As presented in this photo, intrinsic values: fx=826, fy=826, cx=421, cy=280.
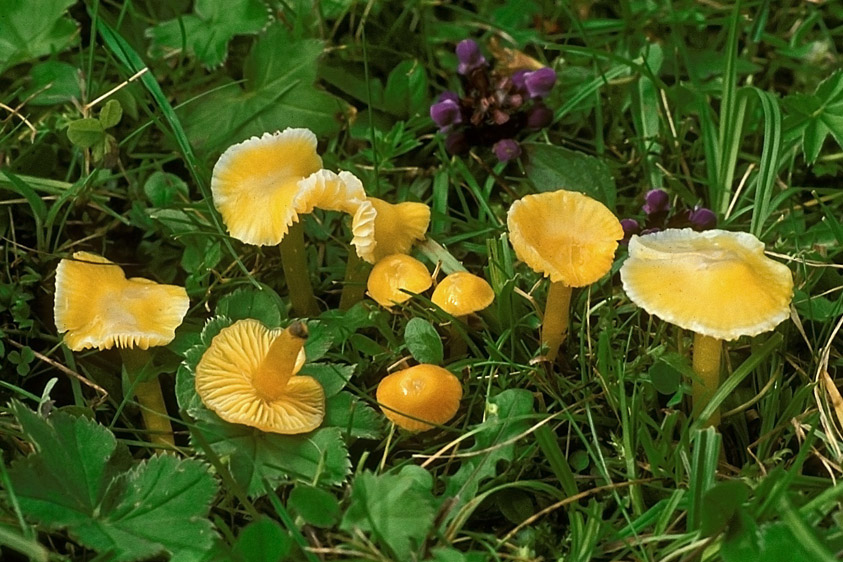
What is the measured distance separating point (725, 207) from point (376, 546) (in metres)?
1.38

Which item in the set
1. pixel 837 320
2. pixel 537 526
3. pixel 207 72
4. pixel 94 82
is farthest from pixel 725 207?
pixel 94 82

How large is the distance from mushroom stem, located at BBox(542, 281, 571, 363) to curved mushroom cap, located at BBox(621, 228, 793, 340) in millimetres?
A: 210

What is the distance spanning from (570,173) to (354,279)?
0.71 metres

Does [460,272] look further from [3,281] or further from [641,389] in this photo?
[3,281]

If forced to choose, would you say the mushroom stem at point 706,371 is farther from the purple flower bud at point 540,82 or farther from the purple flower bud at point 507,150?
the purple flower bud at point 540,82

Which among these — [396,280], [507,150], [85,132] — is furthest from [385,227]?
[85,132]

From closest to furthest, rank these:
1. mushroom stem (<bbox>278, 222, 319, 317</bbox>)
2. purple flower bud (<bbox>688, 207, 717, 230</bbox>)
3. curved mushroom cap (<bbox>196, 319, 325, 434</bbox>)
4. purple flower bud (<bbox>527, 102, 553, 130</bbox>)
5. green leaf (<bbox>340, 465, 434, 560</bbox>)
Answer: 1. green leaf (<bbox>340, 465, 434, 560</bbox>)
2. curved mushroom cap (<bbox>196, 319, 325, 434</bbox>)
3. mushroom stem (<bbox>278, 222, 319, 317</bbox>)
4. purple flower bud (<bbox>688, 207, 717, 230</bbox>)
5. purple flower bud (<bbox>527, 102, 553, 130</bbox>)

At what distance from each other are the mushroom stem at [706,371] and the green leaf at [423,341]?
558mm

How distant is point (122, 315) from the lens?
5.88ft

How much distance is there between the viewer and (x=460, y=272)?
1.96 metres

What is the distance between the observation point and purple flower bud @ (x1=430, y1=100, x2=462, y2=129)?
239 cm

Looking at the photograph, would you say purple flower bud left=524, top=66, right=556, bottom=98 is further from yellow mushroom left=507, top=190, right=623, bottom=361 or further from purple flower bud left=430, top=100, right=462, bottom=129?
yellow mushroom left=507, top=190, right=623, bottom=361

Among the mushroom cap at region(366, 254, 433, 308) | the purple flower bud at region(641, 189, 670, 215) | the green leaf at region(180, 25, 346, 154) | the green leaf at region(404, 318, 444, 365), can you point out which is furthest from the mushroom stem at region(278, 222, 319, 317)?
the purple flower bud at region(641, 189, 670, 215)

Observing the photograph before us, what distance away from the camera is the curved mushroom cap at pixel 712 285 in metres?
1.58
